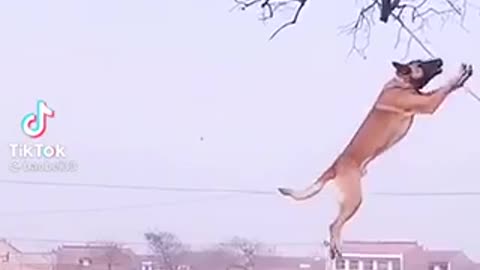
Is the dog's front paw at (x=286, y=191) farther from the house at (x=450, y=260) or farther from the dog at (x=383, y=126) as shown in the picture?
the house at (x=450, y=260)

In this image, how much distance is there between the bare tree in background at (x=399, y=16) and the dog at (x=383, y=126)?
87mm

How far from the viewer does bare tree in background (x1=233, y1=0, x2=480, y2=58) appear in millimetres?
3090

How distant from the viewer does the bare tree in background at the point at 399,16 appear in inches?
122

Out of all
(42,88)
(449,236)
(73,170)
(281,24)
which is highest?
(281,24)

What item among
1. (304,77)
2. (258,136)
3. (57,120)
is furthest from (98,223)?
(304,77)

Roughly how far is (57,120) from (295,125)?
87cm

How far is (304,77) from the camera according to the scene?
3.11 m

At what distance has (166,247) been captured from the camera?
3.07 metres

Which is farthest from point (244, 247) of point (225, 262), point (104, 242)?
point (104, 242)

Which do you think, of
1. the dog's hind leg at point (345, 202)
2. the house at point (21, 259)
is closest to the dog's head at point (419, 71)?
the dog's hind leg at point (345, 202)

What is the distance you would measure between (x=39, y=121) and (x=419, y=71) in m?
1.40

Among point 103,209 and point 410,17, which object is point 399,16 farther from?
point 103,209

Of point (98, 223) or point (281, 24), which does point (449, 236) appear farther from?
point (98, 223)

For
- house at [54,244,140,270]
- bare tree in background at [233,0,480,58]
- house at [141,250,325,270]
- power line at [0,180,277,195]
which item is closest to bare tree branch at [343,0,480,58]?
bare tree in background at [233,0,480,58]
